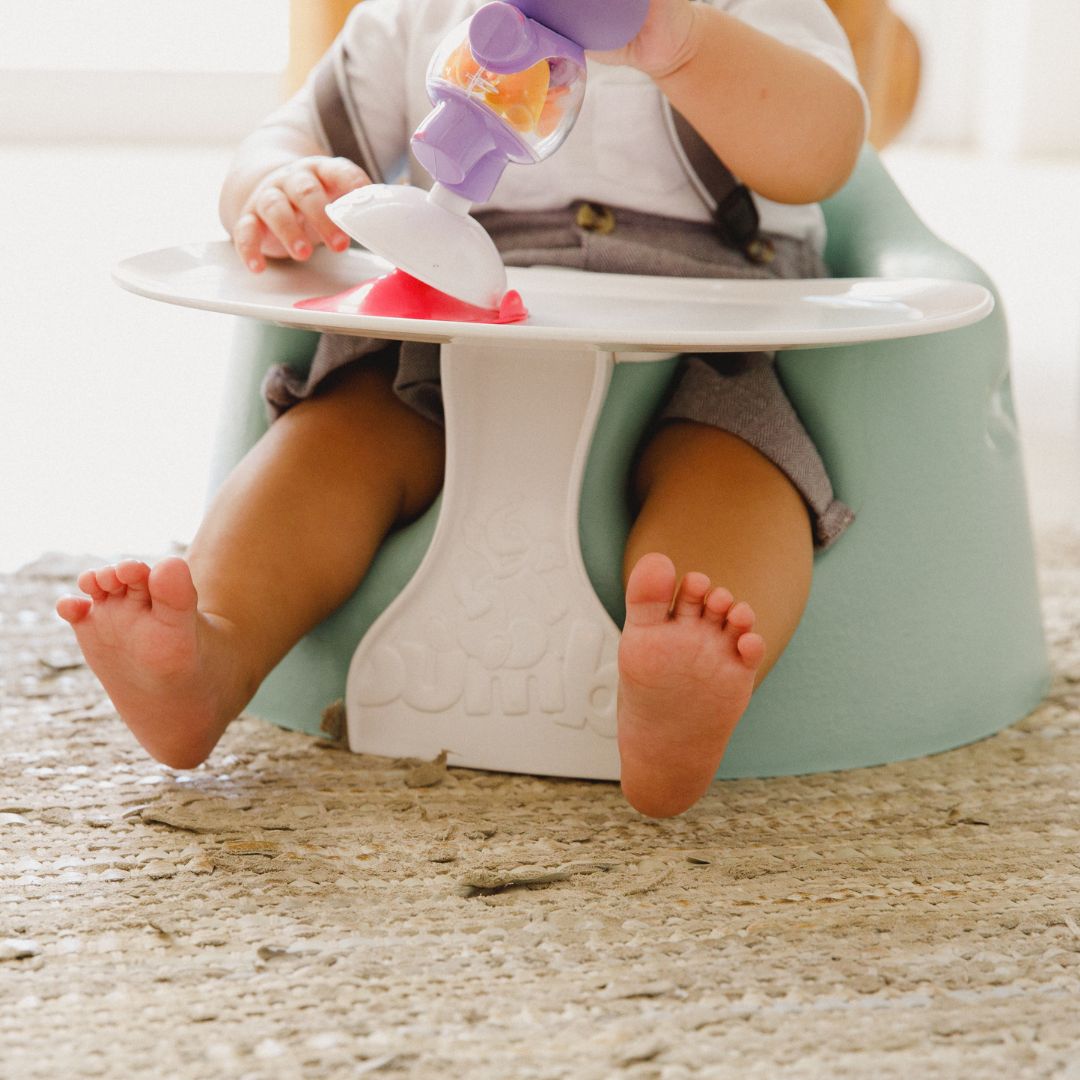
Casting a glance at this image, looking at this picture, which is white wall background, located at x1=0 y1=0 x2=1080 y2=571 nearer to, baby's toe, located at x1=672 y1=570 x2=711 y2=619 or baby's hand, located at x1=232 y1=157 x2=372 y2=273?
baby's hand, located at x1=232 y1=157 x2=372 y2=273

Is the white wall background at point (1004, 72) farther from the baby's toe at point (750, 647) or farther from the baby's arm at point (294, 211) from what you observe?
the baby's toe at point (750, 647)

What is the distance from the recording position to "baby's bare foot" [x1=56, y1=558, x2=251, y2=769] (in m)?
0.73

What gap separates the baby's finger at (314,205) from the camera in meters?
0.83

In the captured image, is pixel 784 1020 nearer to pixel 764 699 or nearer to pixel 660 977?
pixel 660 977

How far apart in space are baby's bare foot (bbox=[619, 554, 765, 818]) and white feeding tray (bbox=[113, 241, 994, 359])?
0.11m

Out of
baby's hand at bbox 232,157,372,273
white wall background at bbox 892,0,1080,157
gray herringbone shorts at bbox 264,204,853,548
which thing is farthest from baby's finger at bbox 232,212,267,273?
white wall background at bbox 892,0,1080,157

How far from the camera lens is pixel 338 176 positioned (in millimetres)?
850

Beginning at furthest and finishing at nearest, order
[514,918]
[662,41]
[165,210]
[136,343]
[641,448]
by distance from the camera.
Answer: [165,210]
[136,343]
[641,448]
[662,41]
[514,918]

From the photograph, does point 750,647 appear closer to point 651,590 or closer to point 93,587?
point 651,590

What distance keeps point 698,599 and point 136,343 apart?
1439mm

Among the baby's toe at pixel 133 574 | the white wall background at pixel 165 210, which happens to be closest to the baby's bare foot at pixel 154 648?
the baby's toe at pixel 133 574

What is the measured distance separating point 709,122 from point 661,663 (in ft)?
1.10

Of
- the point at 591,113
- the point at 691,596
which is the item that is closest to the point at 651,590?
the point at 691,596

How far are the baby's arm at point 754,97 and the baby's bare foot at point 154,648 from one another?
352mm
